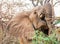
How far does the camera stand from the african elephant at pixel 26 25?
2.03 m

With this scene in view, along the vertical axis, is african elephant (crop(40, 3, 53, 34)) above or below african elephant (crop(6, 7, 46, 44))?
above

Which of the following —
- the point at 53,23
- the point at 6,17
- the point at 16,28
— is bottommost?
the point at 6,17

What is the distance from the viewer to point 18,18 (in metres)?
2.27

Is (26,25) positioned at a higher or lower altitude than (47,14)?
lower

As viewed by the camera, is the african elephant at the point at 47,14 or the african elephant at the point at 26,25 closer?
the african elephant at the point at 47,14

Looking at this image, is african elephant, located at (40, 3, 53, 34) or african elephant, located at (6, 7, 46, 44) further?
african elephant, located at (6, 7, 46, 44)

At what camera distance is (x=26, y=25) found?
2201 mm

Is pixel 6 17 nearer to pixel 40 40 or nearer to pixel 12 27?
pixel 12 27

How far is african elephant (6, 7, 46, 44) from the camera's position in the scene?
6.67ft

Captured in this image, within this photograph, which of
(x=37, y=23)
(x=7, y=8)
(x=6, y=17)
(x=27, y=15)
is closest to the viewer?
(x=37, y=23)

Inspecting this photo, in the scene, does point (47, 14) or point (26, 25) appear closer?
point (47, 14)

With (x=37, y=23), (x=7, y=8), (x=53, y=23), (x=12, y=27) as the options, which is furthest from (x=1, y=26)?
(x=53, y=23)

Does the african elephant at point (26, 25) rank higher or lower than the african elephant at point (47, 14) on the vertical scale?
lower

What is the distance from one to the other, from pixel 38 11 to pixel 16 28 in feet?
1.27
